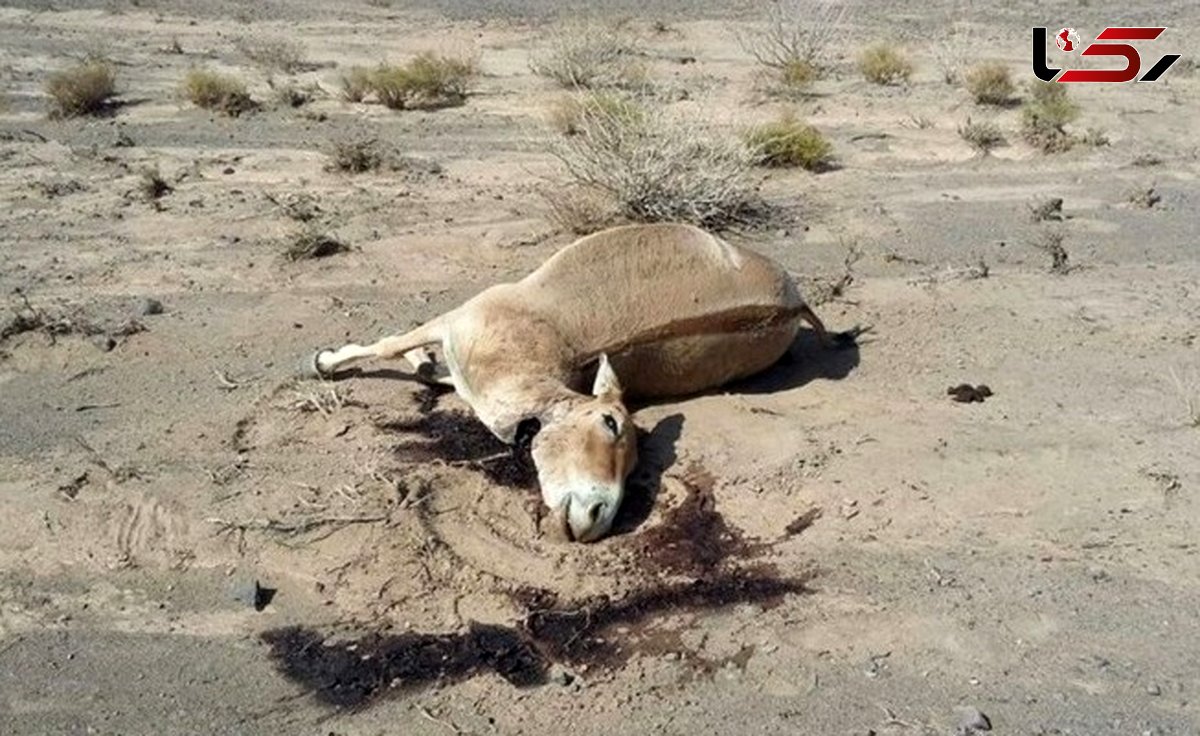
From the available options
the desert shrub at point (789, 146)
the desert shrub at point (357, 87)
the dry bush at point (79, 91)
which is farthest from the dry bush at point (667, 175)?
the dry bush at point (79, 91)

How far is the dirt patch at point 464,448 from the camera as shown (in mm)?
6488

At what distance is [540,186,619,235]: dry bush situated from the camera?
33.8 feet

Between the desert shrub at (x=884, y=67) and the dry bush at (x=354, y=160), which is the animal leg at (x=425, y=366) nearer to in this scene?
the dry bush at (x=354, y=160)

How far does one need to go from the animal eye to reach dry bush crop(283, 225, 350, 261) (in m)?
4.43

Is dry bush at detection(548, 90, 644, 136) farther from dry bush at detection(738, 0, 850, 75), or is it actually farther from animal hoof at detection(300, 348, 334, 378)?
animal hoof at detection(300, 348, 334, 378)

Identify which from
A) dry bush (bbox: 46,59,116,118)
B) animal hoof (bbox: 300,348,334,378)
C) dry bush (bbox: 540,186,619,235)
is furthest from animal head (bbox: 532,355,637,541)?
dry bush (bbox: 46,59,116,118)

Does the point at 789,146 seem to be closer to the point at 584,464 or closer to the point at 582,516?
the point at 584,464

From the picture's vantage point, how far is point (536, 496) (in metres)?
6.29

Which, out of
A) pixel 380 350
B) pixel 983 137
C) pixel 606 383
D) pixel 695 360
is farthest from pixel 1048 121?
pixel 606 383

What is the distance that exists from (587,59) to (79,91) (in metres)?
6.28

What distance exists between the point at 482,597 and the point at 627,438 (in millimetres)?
1000

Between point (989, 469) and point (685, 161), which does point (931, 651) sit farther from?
point (685, 161)

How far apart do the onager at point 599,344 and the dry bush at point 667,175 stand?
117 inches

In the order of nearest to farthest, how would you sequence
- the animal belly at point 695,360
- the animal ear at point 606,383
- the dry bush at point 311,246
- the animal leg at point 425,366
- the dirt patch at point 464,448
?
the animal ear at point 606,383
the dirt patch at point 464,448
the animal belly at point 695,360
the animal leg at point 425,366
the dry bush at point 311,246
